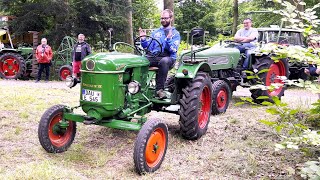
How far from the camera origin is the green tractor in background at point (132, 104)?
13.6 ft

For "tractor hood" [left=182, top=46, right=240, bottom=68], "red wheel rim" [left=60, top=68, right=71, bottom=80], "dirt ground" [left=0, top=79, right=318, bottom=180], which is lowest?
"dirt ground" [left=0, top=79, right=318, bottom=180]

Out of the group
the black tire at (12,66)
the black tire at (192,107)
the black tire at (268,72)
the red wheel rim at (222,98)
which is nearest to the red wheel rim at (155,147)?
the black tire at (192,107)

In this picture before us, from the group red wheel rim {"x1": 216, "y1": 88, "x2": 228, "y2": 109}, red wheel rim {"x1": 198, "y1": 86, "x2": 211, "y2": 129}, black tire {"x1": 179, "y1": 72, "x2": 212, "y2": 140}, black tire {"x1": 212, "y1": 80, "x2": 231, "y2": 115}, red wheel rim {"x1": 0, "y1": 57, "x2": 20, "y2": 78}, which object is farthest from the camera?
red wheel rim {"x1": 0, "y1": 57, "x2": 20, "y2": 78}

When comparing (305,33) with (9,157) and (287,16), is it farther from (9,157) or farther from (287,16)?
(9,157)

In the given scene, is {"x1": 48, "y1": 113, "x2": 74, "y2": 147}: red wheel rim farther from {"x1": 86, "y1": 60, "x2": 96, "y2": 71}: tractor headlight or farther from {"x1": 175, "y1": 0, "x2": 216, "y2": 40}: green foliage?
{"x1": 175, "y1": 0, "x2": 216, "y2": 40}: green foliage

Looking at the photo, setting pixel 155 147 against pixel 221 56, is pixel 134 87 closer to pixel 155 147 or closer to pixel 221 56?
pixel 155 147

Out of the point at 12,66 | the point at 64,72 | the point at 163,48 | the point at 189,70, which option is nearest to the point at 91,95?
the point at 163,48

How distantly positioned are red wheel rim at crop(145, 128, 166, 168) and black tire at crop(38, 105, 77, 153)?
4.02ft

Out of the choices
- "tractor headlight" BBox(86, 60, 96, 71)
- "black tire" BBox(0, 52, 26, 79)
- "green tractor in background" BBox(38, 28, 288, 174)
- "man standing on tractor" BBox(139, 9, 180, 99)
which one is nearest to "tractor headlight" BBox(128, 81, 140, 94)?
"green tractor in background" BBox(38, 28, 288, 174)

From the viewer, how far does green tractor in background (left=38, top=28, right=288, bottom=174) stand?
13.6ft

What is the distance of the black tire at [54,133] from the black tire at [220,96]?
2.86m

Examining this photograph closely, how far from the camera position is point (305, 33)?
2.82 meters

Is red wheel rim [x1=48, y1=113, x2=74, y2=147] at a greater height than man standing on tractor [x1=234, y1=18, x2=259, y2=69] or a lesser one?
lesser

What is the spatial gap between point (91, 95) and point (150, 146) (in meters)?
0.95
